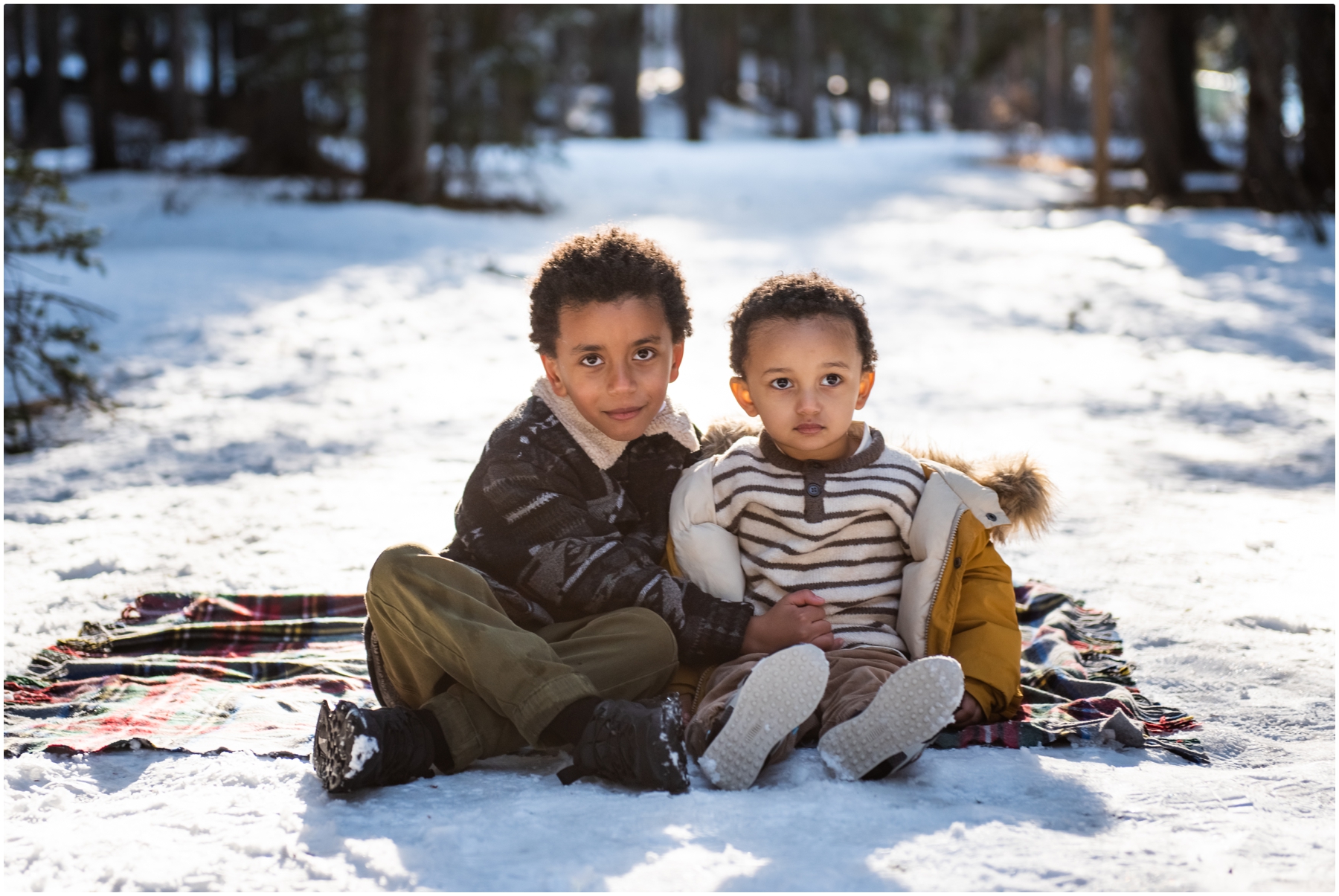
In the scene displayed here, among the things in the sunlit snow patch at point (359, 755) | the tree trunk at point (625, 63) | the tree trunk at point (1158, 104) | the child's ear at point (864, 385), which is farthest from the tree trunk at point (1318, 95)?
the tree trunk at point (625, 63)

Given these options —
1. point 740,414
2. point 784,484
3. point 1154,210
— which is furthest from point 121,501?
point 1154,210

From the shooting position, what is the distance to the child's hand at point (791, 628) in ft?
7.88

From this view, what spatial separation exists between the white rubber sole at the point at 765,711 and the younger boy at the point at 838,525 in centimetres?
23

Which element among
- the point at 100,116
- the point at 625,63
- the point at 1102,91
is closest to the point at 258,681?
the point at 1102,91

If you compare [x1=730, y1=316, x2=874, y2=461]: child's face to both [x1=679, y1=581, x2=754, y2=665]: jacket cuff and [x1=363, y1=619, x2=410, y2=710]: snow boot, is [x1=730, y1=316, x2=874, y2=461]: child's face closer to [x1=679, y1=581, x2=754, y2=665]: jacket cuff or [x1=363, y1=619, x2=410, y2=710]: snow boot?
[x1=679, y1=581, x2=754, y2=665]: jacket cuff

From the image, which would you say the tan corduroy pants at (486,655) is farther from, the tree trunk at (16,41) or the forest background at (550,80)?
the tree trunk at (16,41)

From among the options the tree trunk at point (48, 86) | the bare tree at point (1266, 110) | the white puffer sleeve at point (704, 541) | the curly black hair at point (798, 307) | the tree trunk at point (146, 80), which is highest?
the tree trunk at point (146, 80)

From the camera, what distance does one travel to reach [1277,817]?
1.92m

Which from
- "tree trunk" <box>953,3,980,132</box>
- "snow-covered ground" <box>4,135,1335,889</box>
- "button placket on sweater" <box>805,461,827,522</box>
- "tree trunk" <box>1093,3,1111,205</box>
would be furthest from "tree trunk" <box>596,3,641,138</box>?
"button placket on sweater" <box>805,461,827,522</box>

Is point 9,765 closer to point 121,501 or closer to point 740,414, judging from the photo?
point 740,414

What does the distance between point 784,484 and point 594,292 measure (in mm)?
574

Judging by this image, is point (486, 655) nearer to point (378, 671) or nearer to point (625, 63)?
point (378, 671)

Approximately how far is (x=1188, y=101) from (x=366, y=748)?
59.6ft

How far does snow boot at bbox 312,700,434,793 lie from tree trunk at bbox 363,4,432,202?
1104 centimetres
